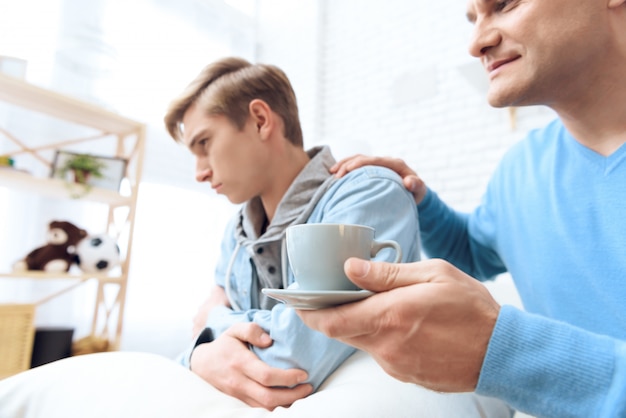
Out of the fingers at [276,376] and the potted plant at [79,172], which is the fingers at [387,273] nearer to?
the fingers at [276,376]

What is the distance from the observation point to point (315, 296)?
346 mm

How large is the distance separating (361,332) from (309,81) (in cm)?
303

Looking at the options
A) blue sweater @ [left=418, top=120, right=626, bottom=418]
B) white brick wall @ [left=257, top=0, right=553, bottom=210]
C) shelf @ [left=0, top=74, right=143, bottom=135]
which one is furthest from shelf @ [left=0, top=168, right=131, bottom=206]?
blue sweater @ [left=418, top=120, right=626, bottom=418]

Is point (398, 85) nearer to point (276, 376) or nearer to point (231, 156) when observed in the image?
point (231, 156)

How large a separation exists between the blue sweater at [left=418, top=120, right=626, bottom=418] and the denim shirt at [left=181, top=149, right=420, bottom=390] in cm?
24

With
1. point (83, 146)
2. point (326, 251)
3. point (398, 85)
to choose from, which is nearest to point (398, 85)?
point (398, 85)

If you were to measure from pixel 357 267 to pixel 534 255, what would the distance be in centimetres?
64

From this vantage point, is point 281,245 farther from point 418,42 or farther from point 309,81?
point 309,81

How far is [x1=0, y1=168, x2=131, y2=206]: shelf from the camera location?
62.3 inches

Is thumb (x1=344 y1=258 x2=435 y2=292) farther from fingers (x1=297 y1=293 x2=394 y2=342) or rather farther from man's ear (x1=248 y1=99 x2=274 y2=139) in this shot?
man's ear (x1=248 y1=99 x2=274 y2=139)

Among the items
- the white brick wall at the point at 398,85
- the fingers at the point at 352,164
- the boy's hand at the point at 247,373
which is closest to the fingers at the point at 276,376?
the boy's hand at the point at 247,373

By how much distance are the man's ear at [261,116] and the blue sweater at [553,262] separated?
0.45m

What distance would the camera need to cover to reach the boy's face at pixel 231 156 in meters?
1.06

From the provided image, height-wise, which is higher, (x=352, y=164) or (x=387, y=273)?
(x=352, y=164)
